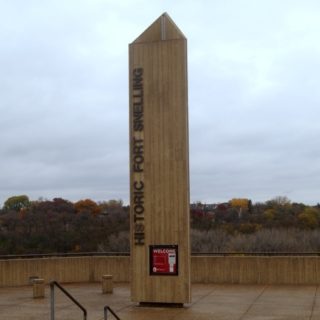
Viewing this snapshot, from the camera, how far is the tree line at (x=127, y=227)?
29.5 m

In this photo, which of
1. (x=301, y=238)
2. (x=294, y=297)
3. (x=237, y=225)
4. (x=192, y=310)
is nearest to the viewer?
(x=192, y=310)

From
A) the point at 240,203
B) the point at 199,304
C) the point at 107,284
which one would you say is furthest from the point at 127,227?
the point at 199,304

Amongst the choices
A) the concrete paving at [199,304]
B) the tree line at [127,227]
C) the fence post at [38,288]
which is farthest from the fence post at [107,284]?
the tree line at [127,227]

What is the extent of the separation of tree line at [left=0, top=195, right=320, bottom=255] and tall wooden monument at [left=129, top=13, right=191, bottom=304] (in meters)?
12.3

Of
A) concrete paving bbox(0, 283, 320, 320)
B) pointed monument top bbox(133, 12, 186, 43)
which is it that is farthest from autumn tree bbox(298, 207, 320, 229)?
pointed monument top bbox(133, 12, 186, 43)

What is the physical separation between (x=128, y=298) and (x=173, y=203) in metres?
3.46

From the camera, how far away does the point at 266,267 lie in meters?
19.8

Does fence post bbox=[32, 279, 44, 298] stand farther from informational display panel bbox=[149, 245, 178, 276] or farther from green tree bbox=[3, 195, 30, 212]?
green tree bbox=[3, 195, 30, 212]

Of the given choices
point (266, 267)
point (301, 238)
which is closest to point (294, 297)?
point (266, 267)

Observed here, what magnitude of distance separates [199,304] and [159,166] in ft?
12.1

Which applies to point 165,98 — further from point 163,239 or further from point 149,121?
point 163,239

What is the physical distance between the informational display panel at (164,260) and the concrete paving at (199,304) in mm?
886

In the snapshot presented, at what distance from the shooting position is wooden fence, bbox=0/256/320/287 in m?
19.6

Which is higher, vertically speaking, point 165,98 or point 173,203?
point 165,98
